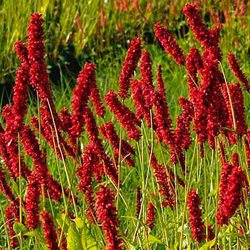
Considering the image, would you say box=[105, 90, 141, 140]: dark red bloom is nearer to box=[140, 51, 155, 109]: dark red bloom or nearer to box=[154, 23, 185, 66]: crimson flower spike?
box=[140, 51, 155, 109]: dark red bloom

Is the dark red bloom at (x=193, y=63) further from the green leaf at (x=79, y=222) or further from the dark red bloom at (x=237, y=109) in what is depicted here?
the green leaf at (x=79, y=222)

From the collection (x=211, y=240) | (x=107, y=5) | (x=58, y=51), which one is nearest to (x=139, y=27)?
(x=107, y=5)

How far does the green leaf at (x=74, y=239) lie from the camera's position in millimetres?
2422

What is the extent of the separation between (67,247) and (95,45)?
4.45 meters

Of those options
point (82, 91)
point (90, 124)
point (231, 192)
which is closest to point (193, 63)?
point (90, 124)

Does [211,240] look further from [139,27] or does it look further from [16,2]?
[139,27]

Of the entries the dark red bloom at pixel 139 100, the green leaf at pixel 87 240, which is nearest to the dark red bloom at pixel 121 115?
the dark red bloom at pixel 139 100

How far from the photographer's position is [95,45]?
6816 mm

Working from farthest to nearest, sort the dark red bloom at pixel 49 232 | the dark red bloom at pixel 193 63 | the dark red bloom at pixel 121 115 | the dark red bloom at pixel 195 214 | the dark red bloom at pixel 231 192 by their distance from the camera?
the dark red bloom at pixel 193 63 < the dark red bloom at pixel 121 115 < the dark red bloom at pixel 195 214 < the dark red bloom at pixel 49 232 < the dark red bloom at pixel 231 192

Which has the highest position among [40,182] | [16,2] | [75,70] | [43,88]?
[43,88]

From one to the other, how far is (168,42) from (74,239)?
1.93ft

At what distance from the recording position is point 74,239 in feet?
7.98

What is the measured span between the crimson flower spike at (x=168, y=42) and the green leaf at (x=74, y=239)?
1.77ft

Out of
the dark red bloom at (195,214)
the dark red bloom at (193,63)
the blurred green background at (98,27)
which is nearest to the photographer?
the dark red bloom at (195,214)
